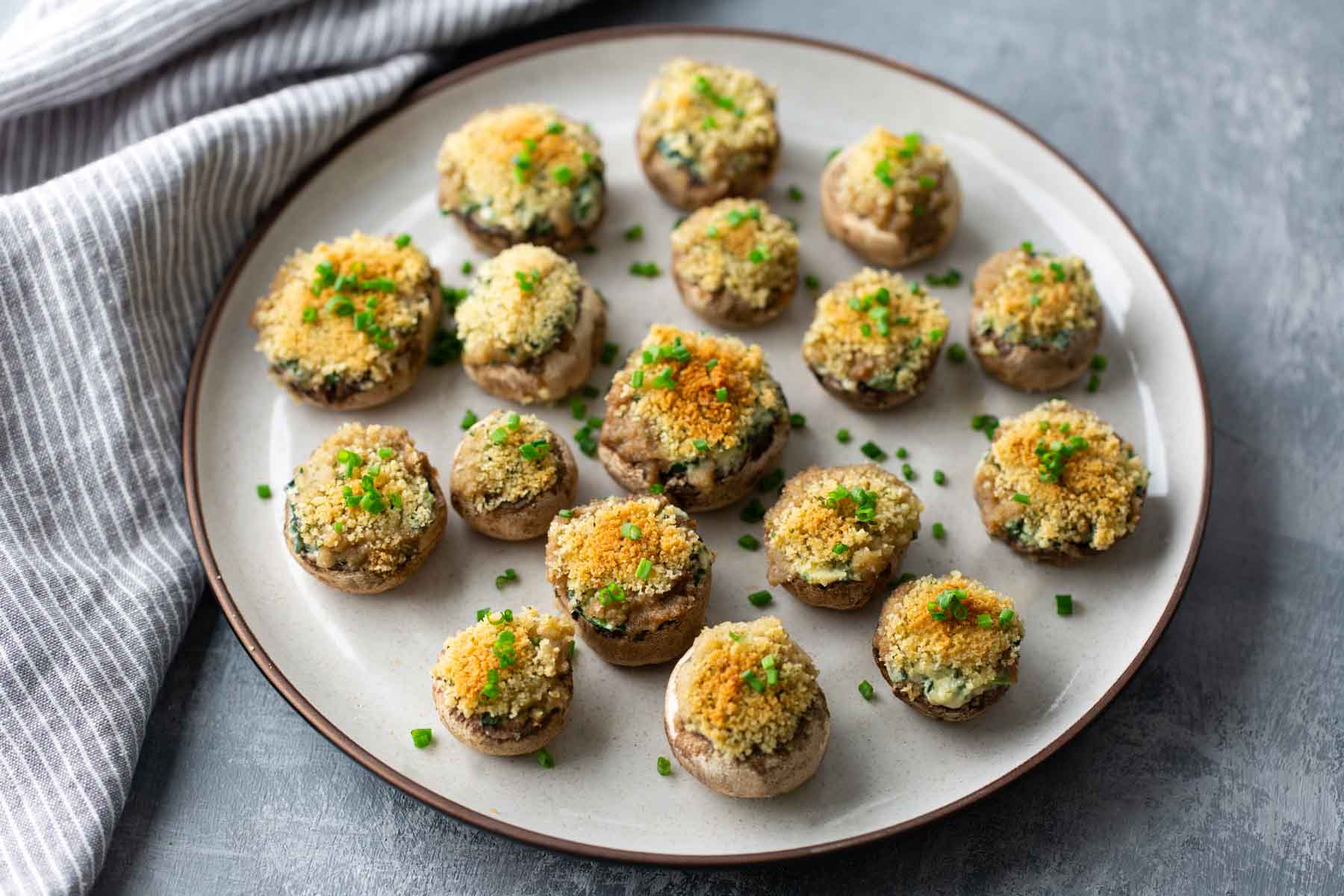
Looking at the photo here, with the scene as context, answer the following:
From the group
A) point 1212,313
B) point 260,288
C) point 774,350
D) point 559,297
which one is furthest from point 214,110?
point 1212,313

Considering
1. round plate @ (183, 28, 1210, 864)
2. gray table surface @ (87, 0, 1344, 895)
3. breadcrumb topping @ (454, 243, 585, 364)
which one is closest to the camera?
round plate @ (183, 28, 1210, 864)

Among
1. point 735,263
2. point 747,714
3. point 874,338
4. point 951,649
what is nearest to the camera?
point 747,714

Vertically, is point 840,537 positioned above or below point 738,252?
below

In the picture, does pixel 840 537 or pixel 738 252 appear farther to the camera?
pixel 738 252

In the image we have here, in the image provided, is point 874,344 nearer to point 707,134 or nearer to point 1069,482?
point 1069,482

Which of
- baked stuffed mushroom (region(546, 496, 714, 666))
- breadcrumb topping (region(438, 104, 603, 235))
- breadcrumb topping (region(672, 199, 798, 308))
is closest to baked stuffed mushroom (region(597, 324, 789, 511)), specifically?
baked stuffed mushroom (region(546, 496, 714, 666))

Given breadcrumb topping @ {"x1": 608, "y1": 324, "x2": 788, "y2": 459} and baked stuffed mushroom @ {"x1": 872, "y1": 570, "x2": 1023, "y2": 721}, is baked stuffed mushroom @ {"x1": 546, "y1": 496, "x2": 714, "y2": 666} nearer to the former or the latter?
breadcrumb topping @ {"x1": 608, "y1": 324, "x2": 788, "y2": 459}

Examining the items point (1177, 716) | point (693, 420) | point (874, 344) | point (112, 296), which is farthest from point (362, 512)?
point (1177, 716)
